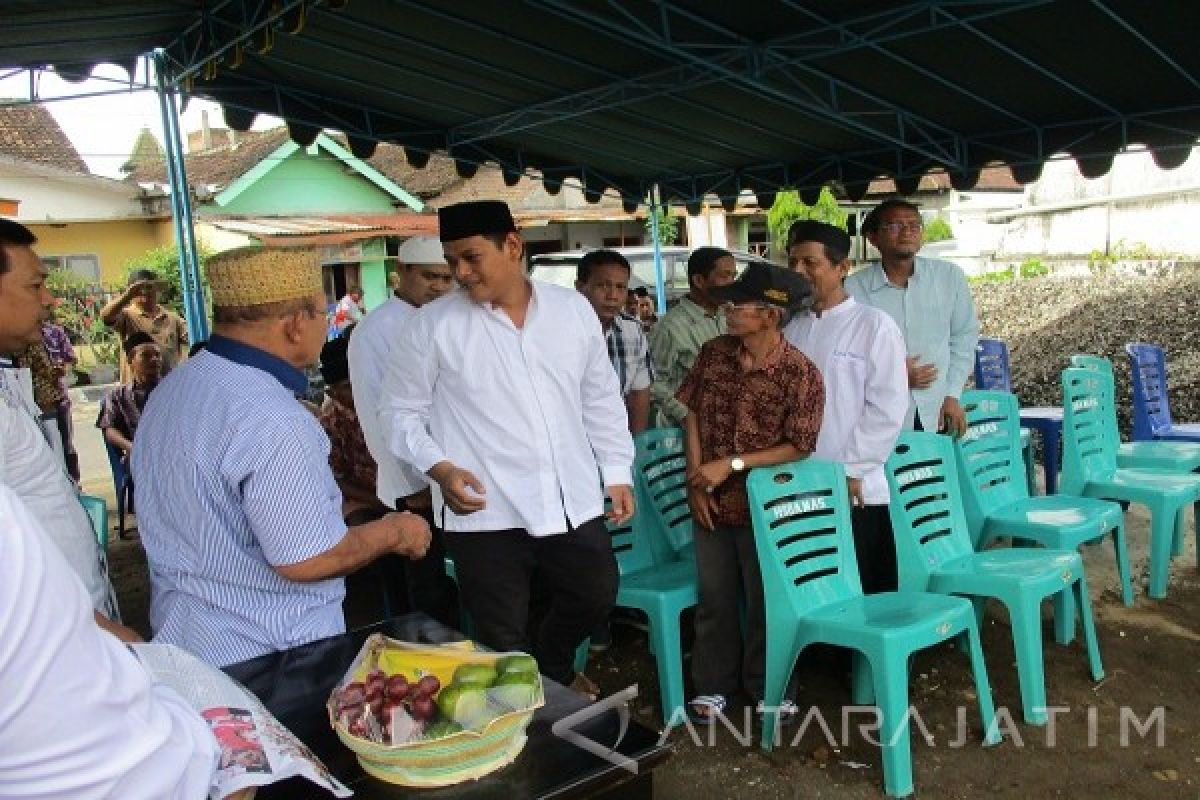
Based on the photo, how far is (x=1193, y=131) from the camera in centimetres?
A: 614

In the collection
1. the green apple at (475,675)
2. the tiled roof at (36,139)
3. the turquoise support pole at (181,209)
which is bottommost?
the green apple at (475,675)

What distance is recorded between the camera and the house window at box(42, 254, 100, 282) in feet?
62.4

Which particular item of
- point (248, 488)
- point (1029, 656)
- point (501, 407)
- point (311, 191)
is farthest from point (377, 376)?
point (311, 191)

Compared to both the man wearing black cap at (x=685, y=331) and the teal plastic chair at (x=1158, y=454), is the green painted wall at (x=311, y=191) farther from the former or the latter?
the teal plastic chair at (x=1158, y=454)

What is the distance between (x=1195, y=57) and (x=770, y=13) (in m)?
2.32

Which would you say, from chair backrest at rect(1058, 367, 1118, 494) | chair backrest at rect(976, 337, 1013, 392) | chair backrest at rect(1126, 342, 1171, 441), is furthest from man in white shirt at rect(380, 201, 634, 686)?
chair backrest at rect(976, 337, 1013, 392)

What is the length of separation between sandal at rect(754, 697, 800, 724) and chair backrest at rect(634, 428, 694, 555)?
0.83m

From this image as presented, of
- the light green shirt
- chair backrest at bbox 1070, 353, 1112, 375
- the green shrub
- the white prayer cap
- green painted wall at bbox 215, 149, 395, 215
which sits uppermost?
green painted wall at bbox 215, 149, 395, 215

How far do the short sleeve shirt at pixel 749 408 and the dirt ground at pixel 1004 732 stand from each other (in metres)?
0.83

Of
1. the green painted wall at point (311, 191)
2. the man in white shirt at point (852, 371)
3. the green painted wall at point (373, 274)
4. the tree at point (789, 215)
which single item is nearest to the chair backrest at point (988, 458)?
the man in white shirt at point (852, 371)

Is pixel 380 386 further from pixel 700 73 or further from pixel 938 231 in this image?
pixel 938 231

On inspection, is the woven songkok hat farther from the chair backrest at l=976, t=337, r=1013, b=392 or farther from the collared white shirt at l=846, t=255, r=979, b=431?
the chair backrest at l=976, t=337, r=1013, b=392

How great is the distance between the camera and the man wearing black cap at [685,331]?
16.3ft

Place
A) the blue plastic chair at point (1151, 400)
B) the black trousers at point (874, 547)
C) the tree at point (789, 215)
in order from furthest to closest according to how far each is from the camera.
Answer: the tree at point (789, 215) < the blue plastic chair at point (1151, 400) < the black trousers at point (874, 547)
